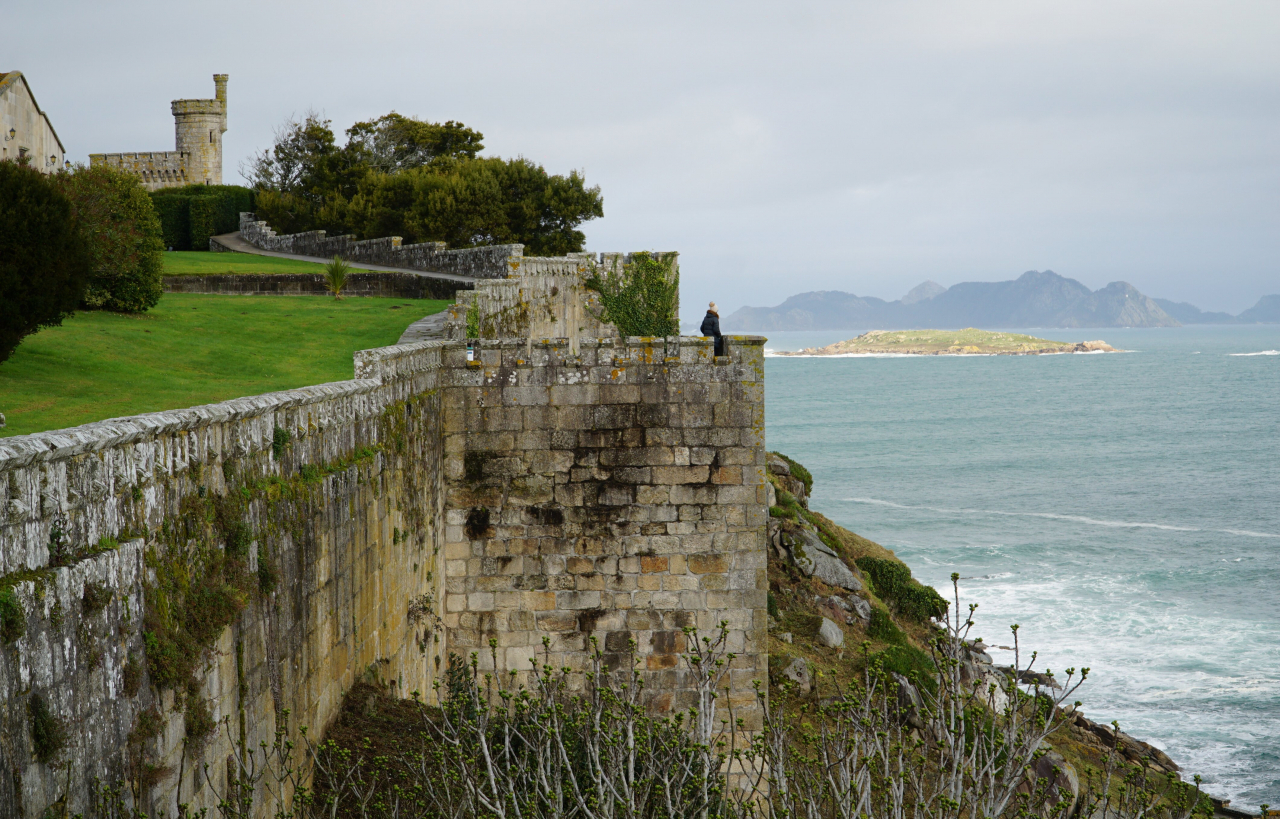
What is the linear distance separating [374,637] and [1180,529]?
44.6 m

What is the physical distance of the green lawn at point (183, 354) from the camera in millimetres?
10086

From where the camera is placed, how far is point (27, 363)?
11.6 m

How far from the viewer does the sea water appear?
82.2ft

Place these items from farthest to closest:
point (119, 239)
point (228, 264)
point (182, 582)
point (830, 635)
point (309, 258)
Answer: point (309, 258), point (228, 264), point (830, 635), point (119, 239), point (182, 582)

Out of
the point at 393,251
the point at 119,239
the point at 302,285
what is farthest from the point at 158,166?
the point at 119,239

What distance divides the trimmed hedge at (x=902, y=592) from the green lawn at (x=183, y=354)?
10.7 m

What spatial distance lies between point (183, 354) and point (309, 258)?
17.9 metres

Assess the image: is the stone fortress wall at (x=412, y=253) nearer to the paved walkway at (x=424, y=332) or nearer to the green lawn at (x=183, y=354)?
the paved walkway at (x=424, y=332)

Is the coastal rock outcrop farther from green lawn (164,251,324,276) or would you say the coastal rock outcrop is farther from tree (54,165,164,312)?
green lawn (164,251,324,276)

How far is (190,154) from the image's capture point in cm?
4878

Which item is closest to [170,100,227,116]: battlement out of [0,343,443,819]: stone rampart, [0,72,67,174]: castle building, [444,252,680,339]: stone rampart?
[0,72,67,174]: castle building

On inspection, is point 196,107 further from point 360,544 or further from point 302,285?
point 360,544

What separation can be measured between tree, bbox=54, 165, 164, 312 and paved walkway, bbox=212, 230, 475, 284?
5957 millimetres

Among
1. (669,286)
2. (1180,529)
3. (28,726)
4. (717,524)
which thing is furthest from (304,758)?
(1180,529)
